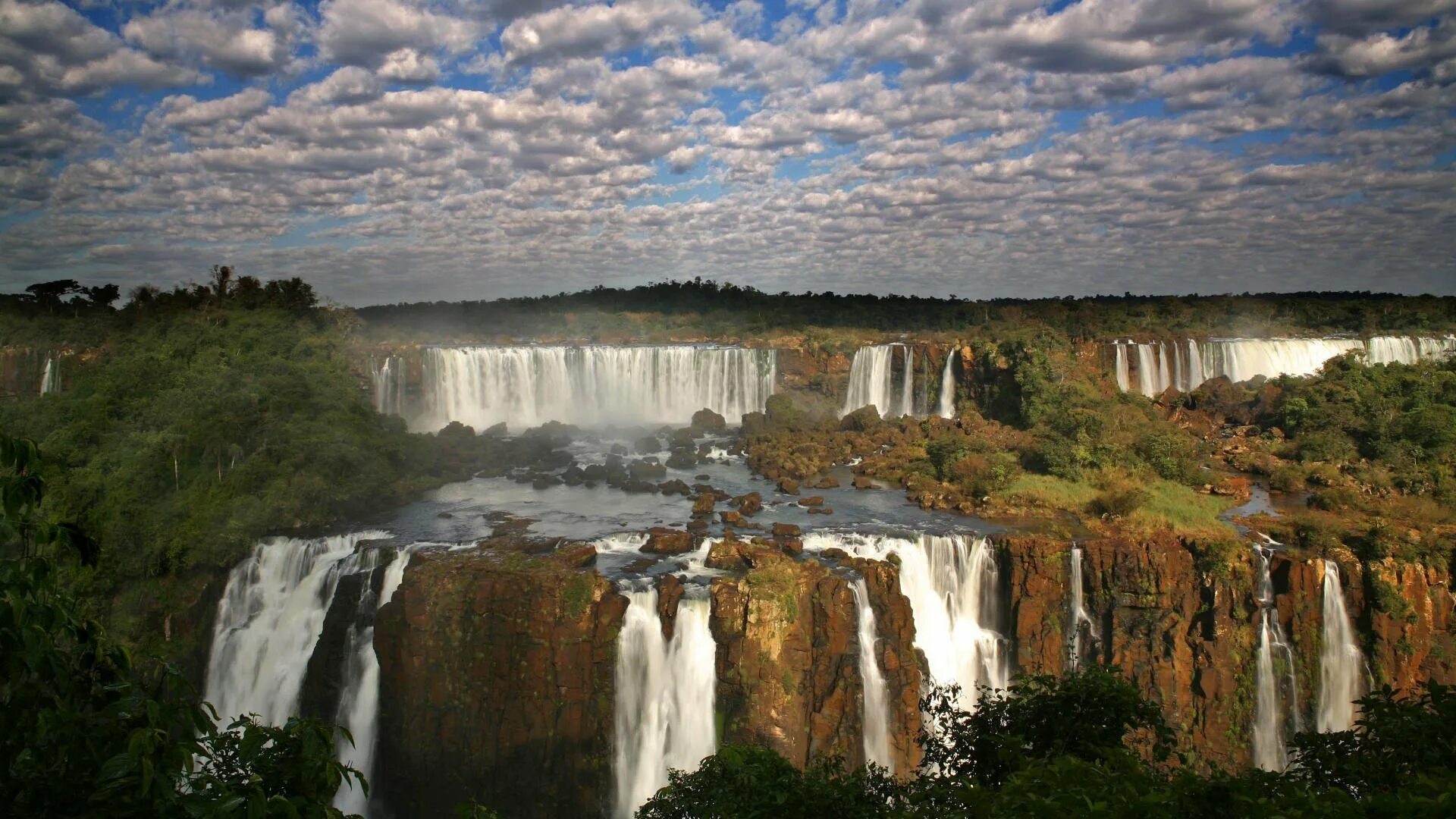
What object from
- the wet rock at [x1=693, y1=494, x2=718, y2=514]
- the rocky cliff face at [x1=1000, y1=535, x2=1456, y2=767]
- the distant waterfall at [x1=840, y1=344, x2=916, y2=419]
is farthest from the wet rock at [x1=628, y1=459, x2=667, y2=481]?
the distant waterfall at [x1=840, y1=344, x2=916, y2=419]

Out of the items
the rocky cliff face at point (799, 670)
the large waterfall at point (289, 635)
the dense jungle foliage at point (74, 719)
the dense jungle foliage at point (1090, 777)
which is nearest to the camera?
the dense jungle foliage at point (74, 719)

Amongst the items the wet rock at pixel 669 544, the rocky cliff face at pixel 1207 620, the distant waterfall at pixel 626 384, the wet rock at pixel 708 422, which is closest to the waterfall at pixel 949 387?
the distant waterfall at pixel 626 384

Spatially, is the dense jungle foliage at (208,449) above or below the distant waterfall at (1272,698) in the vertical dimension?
above

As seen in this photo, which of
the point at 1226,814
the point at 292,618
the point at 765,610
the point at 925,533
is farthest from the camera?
the point at 925,533

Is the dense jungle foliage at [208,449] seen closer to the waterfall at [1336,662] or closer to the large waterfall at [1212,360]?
the waterfall at [1336,662]

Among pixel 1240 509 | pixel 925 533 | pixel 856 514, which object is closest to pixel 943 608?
pixel 925 533

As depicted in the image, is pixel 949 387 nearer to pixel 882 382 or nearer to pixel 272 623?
pixel 882 382

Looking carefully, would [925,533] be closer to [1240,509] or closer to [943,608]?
[943,608]
